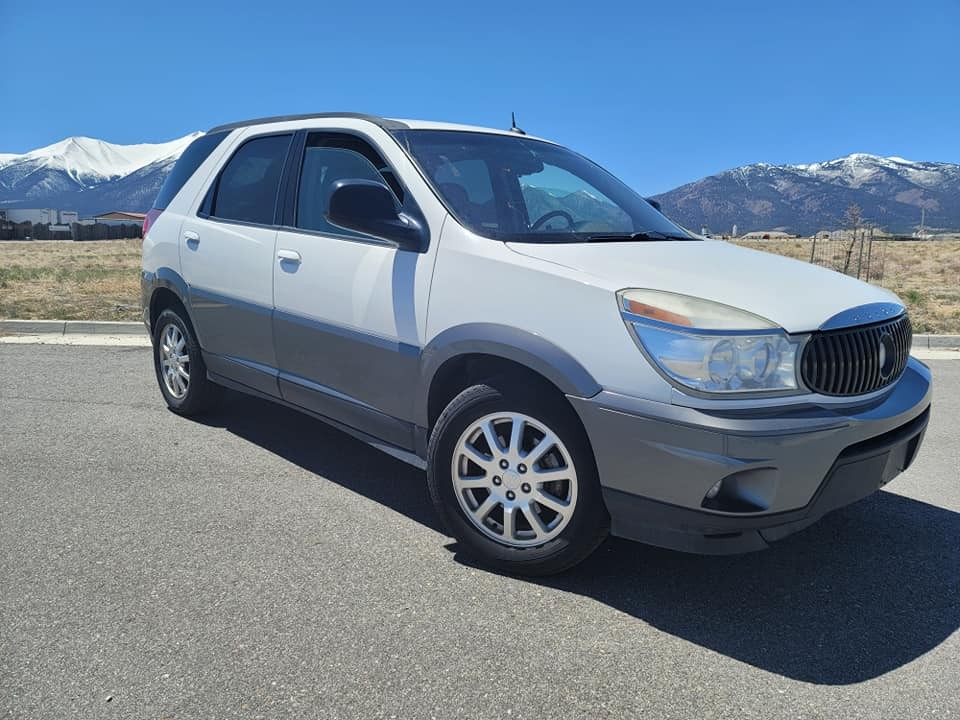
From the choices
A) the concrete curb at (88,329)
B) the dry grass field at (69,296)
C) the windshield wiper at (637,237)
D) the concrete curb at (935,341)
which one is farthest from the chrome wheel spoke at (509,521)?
the dry grass field at (69,296)

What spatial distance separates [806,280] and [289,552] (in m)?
2.35

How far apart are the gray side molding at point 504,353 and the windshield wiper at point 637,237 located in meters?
0.69

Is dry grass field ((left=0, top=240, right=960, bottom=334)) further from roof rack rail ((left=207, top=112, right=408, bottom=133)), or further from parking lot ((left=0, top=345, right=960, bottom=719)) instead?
parking lot ((left=0, top=345, right=960, bottom=719))

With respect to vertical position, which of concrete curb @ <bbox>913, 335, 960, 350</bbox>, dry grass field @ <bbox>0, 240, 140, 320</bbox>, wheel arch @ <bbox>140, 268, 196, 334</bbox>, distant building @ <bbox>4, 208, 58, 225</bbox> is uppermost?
wheel arch @ <bbox>140, 268, 196, 334</bbox>

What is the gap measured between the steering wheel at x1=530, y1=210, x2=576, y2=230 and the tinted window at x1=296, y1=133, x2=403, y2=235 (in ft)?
2.31

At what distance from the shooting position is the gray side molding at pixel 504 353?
277cm

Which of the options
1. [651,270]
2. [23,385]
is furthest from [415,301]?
[23,385]

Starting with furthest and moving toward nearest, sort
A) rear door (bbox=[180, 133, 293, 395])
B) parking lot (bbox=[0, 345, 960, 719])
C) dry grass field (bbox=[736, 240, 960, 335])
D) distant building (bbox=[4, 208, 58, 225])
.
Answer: distant building (bbox=[4, 208, 58, 225]) < dry grass field (bbox=[736, 240, 960, 335]) < rear door (bbox=[180, 133, 293, 395]) < parking lot (bbox=[0, 345, 960, 719])

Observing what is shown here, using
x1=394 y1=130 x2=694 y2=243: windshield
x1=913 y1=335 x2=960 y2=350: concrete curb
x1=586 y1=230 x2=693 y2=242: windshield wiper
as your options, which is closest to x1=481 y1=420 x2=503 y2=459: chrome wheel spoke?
x1=394 y1=130 x2=694 y2=243: windshield

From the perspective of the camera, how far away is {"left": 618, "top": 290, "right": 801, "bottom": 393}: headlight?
8.40 ft

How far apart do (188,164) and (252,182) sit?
931mm

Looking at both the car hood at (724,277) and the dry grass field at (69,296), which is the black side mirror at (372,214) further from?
the dry grass field at (69,296)

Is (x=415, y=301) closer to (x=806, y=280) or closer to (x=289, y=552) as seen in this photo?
(x=289, y=552)

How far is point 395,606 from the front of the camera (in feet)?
9.28
